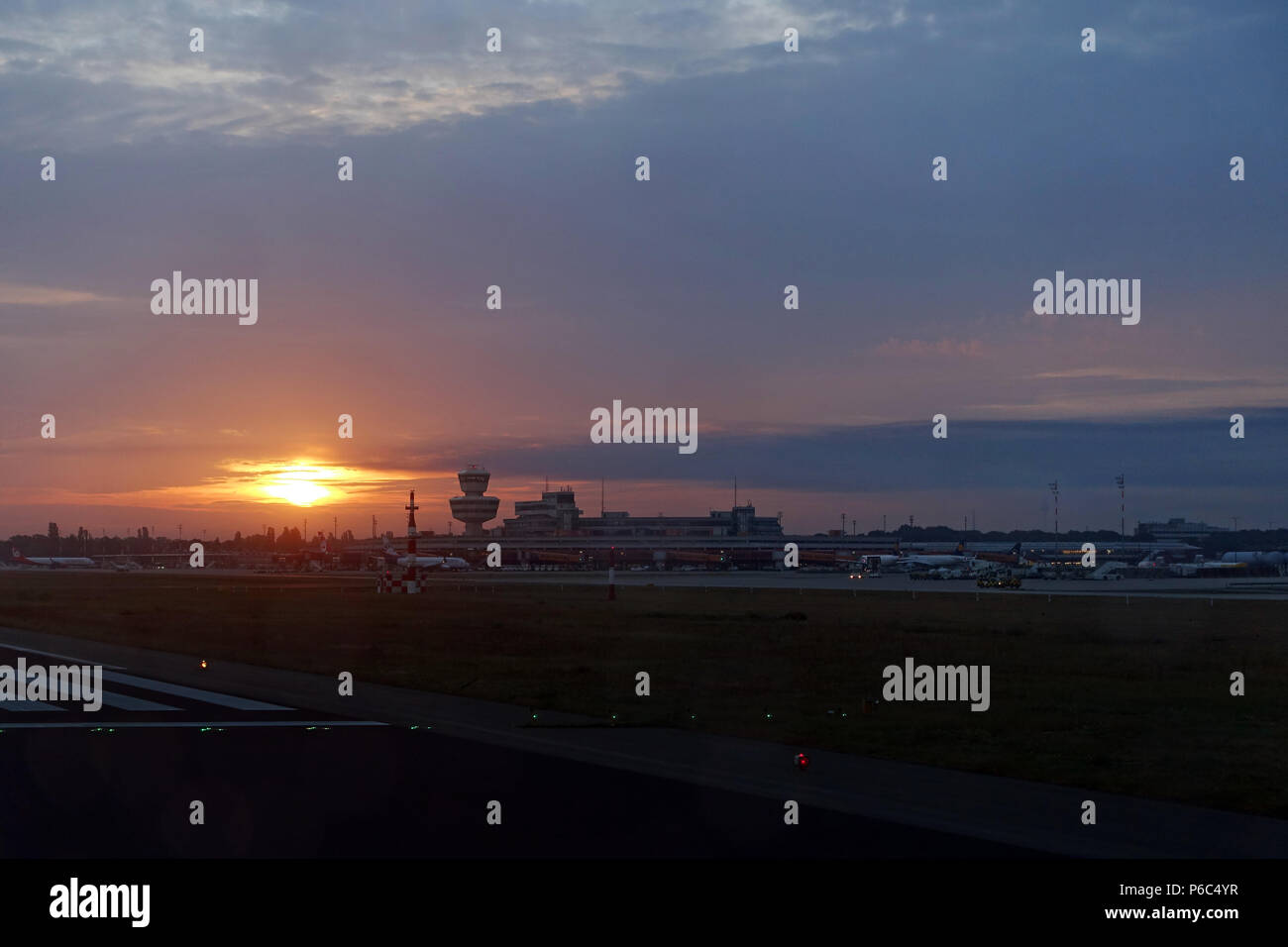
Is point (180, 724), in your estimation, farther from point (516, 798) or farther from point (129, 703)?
point (516, 798)

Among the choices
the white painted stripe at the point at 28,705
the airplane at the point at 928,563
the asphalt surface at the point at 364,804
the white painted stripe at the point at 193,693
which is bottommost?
the airplane at the point at 928,563

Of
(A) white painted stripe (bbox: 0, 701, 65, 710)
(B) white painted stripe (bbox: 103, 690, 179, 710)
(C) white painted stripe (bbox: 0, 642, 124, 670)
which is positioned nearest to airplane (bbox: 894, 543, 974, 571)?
(C) white painted stripe (bbox: 0, 642, 124, 670)

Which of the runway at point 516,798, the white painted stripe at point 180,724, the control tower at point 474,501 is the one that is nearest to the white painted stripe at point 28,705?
the runway at point 516,798

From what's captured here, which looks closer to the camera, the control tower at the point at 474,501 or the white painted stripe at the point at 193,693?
the white painted stripe at the point at 193,693

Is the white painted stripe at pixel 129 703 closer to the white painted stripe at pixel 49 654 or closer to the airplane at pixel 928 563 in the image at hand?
the white painted stripe at pixel 49 654

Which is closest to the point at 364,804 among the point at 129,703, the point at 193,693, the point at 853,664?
the point at 129,703
